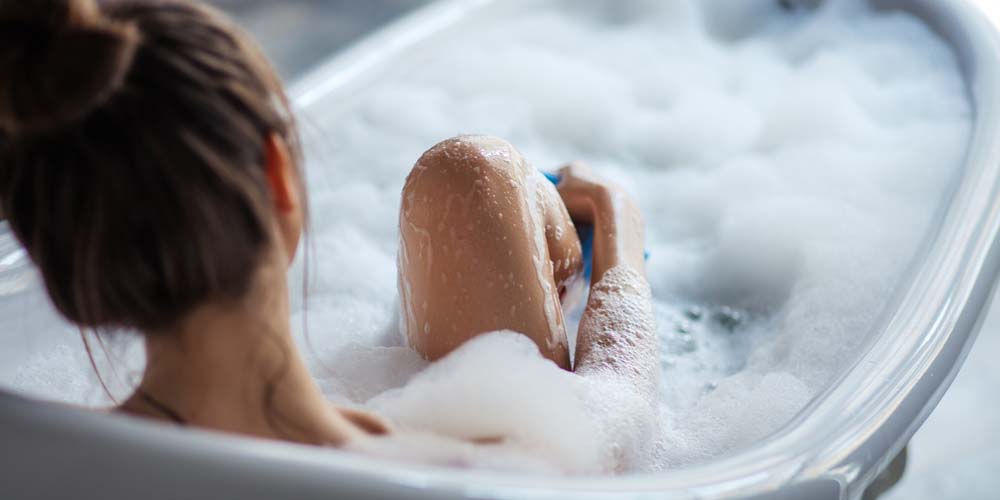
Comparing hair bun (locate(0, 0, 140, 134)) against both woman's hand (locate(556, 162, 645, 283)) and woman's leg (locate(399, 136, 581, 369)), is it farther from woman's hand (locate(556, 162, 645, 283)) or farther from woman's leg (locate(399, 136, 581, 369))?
woman's hand (locate(556, 162, 645, 283))

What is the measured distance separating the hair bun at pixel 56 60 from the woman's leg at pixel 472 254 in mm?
429

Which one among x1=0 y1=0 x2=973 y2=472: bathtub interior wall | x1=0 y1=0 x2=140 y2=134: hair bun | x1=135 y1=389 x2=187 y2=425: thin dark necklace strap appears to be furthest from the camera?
x1=0 y1=0 x2=973 y2=472: bathtub interior wall

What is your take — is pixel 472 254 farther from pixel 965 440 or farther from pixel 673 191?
pixel 965 440

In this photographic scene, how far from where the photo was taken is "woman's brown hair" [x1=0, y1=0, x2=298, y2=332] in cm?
59

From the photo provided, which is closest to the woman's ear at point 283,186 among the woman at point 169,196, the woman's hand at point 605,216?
the woman at point 169,196

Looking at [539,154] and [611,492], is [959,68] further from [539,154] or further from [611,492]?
[611,492]

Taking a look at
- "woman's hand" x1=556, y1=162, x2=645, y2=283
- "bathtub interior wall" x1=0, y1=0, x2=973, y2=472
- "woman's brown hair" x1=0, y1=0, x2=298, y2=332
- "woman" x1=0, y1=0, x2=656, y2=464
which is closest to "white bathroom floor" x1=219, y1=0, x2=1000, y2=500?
"bathtub interior wall" x1=0, y1=0, x2=973, y2=472

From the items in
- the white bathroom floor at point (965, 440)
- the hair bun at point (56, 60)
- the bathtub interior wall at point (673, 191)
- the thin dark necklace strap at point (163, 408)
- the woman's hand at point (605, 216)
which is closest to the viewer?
the hair bun at point (56, 60)

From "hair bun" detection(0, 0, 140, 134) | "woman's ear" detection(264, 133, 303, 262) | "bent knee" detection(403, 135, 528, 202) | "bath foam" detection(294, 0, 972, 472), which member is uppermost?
"hair bun" detection(0, 0, 140, 134)

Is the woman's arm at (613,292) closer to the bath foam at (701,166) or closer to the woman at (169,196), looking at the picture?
the bath foam at (701,166)

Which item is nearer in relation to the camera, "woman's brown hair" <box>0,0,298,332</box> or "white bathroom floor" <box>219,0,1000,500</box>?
"woman's brown hair" <box>0,0,298,332</box>

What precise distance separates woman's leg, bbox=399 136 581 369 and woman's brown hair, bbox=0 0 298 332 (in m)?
0.35

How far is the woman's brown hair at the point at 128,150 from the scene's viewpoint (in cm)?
59

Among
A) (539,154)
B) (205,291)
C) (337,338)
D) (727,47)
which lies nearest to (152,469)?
(205,291)
